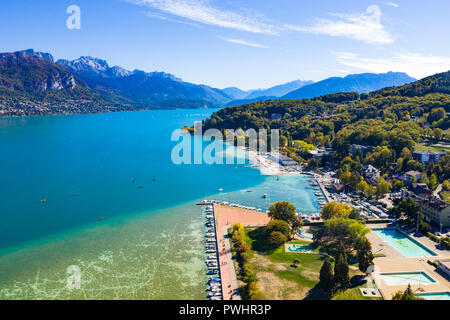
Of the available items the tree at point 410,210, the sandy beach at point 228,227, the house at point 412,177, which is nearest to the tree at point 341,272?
the sandy beach at point 228,227

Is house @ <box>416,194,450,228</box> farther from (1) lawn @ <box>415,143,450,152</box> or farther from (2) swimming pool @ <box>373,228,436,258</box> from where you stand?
(1) lawn @ <box>415,143,450,152</box>

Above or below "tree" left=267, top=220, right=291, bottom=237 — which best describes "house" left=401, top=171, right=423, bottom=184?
above

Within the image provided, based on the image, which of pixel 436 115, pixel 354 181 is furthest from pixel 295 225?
pixel 436 115

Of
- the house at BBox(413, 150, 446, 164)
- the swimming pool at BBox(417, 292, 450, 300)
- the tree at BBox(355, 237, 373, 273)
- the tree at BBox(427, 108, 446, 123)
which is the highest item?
the tree at BBox(427, 108, 446, 123)

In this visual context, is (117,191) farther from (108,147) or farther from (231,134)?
(231,134)

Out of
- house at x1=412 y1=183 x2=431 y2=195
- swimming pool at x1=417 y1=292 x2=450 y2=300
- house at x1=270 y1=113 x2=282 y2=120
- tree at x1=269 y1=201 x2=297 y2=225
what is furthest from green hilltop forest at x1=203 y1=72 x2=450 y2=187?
swimming pool at x1=417 y1=292 x2=450 y2=300

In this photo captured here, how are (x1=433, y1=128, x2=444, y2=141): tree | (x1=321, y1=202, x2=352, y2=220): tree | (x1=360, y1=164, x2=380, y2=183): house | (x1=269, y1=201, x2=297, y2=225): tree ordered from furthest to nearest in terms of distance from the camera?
(x1=433, y1=128, x2=444, y2=141): tree
(x1=360, y1=164, x2=380, y2=183): house
(x1=321, y1=202, x2=352, y2=220): tree
(x1=269, y1=201, x2=297, y2=225): tree

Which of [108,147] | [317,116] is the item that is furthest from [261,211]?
[317,116]

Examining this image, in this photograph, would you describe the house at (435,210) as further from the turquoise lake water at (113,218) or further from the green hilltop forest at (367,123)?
the turquoise lake water at (113,218)
